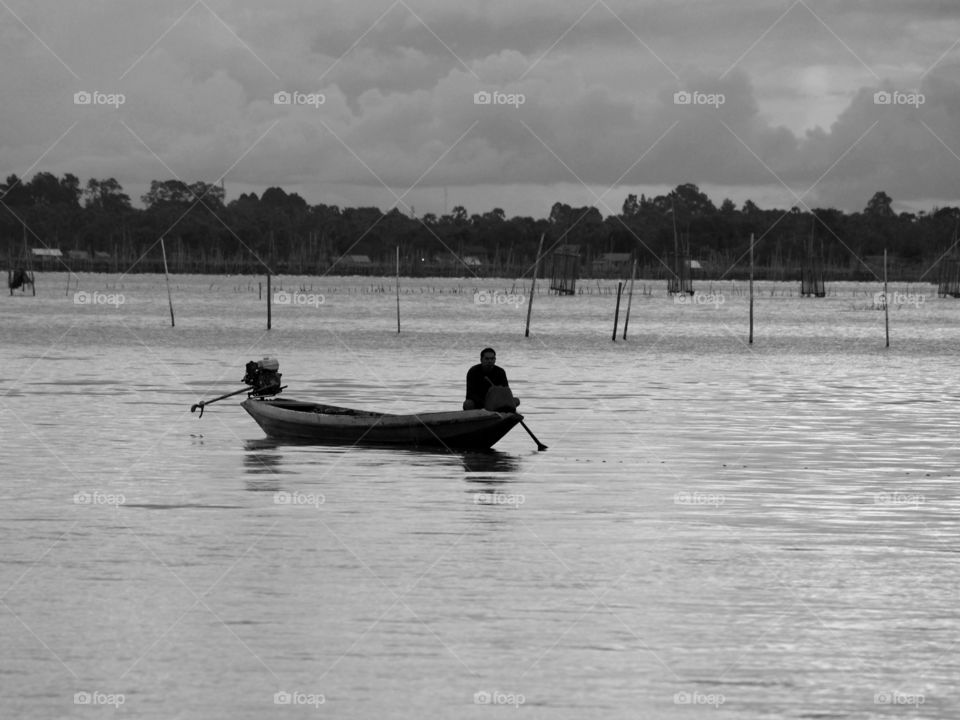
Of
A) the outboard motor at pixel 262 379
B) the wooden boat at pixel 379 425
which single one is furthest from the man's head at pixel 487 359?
the outboard motor at pixel 262 379

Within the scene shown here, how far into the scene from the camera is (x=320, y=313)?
9669cm

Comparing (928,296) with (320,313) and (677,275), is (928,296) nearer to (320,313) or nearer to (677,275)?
(677,275)

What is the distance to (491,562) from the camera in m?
14.4

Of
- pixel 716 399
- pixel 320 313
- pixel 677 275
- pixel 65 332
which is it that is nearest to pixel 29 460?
pixel 716 399

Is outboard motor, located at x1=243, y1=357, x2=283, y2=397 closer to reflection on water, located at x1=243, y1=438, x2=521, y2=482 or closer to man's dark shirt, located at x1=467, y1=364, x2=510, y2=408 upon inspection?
reflection on water, located at x1=243, y1=438, x2=521, y2=482

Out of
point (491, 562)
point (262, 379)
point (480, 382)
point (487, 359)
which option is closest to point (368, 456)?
point (480, 382)

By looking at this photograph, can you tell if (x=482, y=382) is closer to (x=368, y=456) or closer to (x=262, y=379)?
(x=368, y=456)

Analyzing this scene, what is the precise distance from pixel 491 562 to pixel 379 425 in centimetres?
932

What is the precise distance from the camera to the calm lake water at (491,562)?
1026 cm

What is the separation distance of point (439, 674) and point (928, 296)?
435ft

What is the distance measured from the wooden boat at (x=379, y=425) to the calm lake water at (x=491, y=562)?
1.16 ft

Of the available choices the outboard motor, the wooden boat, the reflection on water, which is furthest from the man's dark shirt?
the outboard motor

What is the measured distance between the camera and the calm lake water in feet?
33.7

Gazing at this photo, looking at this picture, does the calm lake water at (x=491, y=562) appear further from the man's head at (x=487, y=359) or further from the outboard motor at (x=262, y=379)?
the man's head at (x=487, y=359)
